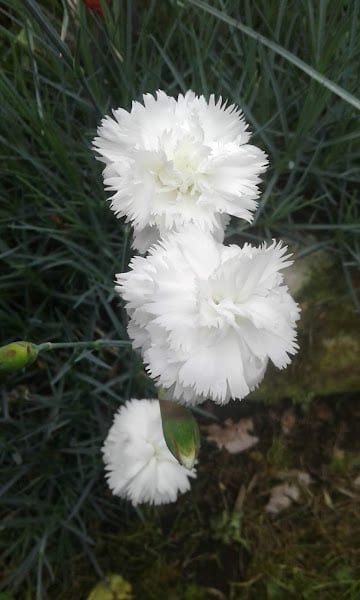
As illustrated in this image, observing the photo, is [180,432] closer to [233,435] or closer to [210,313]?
[210,313]

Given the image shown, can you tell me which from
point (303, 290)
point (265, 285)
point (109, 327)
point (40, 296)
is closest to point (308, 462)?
point (303, 290)

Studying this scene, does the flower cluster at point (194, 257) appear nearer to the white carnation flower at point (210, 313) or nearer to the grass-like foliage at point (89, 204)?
the white carnation flower at point (210, 313)

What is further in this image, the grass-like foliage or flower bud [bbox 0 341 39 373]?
the grass-like foliage

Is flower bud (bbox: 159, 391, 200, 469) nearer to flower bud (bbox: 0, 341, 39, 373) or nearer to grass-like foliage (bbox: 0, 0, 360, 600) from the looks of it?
flower bud (bbox: 0, 341, 39, 373)

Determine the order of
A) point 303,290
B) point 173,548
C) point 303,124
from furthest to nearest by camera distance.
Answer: point 173,548 < point 303,290 < point 303,124

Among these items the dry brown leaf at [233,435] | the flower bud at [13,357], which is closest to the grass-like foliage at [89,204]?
the dry brown leaf at [233,435]

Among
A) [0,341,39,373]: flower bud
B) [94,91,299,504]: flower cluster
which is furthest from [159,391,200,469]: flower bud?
[0,341,39,373]: flower bud

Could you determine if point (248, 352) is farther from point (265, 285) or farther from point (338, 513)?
point (338, 513)
